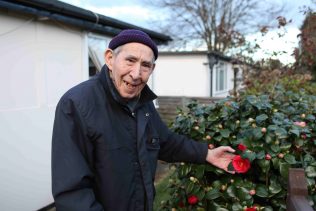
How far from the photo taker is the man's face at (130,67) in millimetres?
1812

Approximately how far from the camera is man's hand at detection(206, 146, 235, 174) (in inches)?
90.7

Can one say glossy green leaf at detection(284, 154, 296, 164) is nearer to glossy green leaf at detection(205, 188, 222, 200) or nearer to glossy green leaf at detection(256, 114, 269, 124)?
glossy green leaf at detection(256, 114, 269, 124)

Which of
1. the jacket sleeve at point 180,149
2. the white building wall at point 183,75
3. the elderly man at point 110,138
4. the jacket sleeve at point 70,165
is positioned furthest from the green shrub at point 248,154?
the white building wall at point 183,75

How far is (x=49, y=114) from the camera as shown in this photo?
16.1 ft

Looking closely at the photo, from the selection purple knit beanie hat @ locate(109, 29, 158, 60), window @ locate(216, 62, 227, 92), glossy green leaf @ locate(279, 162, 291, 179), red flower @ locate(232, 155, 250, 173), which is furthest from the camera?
window @ locate(216, 62, 227, 92)

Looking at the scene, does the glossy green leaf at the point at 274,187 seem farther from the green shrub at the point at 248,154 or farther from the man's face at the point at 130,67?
the man's face at the point at 130,67

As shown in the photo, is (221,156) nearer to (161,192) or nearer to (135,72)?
(135,72)

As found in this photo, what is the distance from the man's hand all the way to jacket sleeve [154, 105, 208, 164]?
44 mm

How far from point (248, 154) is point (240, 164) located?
106 mm

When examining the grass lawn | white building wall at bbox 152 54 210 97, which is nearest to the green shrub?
the grass lawn

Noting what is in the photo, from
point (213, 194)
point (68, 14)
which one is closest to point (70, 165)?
point (213, 194)

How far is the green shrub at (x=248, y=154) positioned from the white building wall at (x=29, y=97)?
2.47 m

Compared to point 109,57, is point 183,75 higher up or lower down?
higher up

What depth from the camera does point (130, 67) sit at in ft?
5.98
